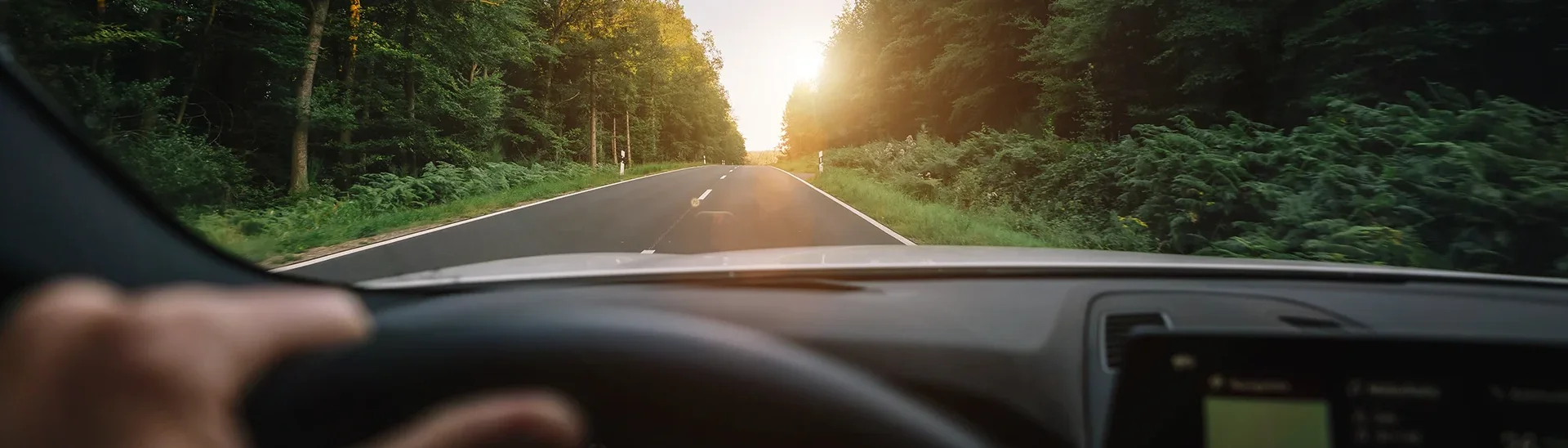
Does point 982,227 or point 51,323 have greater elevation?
point 51,323

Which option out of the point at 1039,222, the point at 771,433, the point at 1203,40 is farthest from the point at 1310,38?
the point at 771,433

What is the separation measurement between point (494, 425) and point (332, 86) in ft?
55.4

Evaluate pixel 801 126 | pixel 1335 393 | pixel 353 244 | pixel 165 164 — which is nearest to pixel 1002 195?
pixel 353 244

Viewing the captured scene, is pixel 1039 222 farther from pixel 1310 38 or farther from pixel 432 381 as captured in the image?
pixel 432 381

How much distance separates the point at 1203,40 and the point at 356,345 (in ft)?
42.5

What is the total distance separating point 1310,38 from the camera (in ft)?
33.7

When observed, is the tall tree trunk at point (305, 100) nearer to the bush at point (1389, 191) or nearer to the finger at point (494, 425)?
the finger at point (494, 425)

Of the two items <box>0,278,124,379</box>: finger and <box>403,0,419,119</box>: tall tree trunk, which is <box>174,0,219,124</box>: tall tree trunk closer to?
<box>0,278,124,379</box>: finger

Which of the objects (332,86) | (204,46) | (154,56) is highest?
(332,86)

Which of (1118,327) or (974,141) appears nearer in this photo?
(1118,327)

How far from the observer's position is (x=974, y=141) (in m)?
19.7

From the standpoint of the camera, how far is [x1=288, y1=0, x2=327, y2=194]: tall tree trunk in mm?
11805

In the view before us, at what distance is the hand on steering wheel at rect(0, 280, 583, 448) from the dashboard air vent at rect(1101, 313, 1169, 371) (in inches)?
47.6

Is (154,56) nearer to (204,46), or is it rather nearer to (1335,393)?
(204,46)
